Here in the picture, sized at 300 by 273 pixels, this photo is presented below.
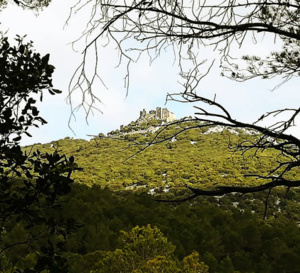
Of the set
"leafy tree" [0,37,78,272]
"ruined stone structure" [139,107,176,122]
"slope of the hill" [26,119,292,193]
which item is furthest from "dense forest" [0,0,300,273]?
"ruined stone structure" [139,107,176,122]

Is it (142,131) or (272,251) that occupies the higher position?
(142,131)

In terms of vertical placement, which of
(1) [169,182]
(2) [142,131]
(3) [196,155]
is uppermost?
(2) [142,131]

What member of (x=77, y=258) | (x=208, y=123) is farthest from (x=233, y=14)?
(x=77, y=258)

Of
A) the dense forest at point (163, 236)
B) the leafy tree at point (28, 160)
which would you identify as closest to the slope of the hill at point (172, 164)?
the dense forest at point (163, 236)

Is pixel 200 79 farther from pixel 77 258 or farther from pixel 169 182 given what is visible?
pixel 169 182

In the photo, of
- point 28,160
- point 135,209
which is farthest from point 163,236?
point 28,160

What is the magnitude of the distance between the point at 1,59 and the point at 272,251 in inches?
225

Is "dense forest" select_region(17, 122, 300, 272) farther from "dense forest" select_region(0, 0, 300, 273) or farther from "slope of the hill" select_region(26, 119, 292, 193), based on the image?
"slope of the hill" select_region(26, 119, 292, 193)

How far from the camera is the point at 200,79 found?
10.6 feet

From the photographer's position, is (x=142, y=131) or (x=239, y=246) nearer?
(x=239, y=246)

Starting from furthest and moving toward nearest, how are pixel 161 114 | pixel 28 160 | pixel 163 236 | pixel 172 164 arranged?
1. pixel 161 114
2. pixel 172 164
3. pixel 163 236
4. pixel 28 160

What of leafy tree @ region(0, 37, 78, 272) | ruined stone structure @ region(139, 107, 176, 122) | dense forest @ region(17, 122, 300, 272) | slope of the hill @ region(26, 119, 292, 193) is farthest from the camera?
ruined stone structure @ region(139, 107, 176, 122)

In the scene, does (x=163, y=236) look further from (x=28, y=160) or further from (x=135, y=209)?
(x=28, y=160)

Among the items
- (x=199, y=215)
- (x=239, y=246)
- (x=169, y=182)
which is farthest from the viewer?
(x=169, y=182)
